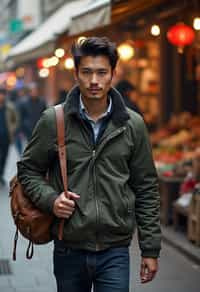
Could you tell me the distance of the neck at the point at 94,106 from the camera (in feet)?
13.9

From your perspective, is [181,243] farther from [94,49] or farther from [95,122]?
[94,49]

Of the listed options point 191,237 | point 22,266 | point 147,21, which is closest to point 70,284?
point 22,266

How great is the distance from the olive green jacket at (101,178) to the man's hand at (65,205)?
52 mm

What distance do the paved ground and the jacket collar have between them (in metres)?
3.35

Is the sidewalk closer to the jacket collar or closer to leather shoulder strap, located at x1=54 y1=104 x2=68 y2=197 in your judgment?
the jacket collar

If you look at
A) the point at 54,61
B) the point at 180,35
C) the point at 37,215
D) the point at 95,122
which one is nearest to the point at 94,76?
the point at 95,122

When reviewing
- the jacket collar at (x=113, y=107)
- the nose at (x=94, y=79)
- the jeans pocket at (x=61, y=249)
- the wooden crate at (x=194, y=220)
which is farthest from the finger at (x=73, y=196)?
the wooden crate at (x=194, y=220)

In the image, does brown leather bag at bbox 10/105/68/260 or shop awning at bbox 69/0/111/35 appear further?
shop awning at bbox 69/0/111/35

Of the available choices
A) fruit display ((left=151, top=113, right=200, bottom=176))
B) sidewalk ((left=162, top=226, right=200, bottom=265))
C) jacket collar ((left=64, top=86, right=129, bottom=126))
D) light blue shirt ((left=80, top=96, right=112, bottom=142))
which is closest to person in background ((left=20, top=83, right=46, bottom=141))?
fruit display ((left=151, top=113, right=200, bottom=176))

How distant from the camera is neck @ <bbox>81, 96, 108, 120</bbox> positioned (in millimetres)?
4242

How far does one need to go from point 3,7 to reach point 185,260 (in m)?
44.3

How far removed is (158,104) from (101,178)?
15.1 m

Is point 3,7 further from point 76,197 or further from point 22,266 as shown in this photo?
point 76,197

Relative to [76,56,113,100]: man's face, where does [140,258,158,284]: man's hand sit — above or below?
below
